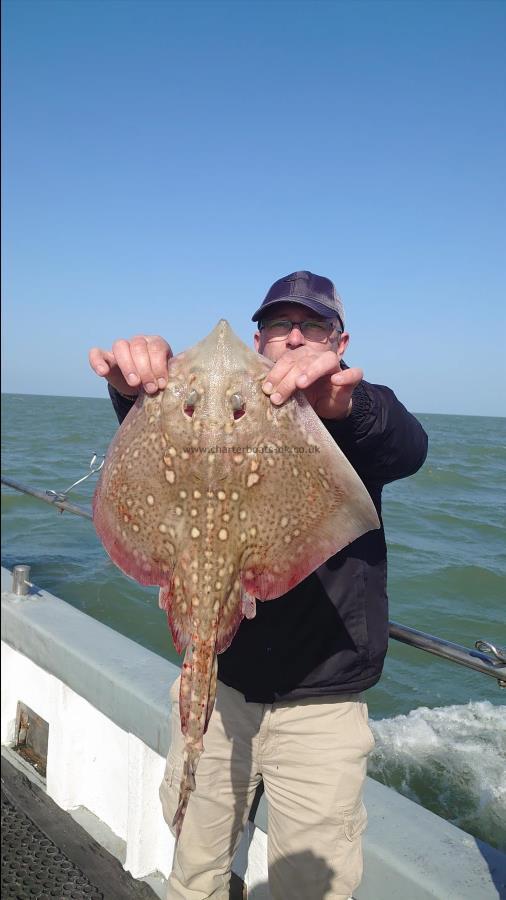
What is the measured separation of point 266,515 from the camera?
1.78 m

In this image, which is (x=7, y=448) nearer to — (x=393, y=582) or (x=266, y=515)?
(x=393, y=582)

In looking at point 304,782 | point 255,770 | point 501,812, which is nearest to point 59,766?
point 255,770

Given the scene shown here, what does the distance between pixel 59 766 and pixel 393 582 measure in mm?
5911

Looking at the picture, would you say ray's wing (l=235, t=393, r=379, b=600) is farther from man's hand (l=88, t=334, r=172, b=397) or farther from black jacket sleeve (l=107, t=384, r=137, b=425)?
black jacket sleeve (l=107, t=384, r=137, b=425)

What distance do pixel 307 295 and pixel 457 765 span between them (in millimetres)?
4744

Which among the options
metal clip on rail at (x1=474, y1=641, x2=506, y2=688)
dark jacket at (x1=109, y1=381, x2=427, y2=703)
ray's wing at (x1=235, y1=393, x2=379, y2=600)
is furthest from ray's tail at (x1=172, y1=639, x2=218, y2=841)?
metal clip on rail at (x1=474, y1=641, x2=506, y2=688)

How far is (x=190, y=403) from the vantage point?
1.78m

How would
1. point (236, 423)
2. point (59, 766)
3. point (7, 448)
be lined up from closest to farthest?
1. point (236, 423)
2. point (59, 766)
3. point (7, 448)

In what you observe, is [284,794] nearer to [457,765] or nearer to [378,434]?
[378,434]

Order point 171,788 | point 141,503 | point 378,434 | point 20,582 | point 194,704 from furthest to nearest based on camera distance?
point 20,582 → point 171,788 → point 378,434 → point 141,503 → point 194,704

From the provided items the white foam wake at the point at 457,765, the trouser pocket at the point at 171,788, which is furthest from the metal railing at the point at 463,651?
the white foam wake at the point at 457,765

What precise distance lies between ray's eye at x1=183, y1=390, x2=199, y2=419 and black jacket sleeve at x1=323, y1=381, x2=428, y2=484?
20.3 inches

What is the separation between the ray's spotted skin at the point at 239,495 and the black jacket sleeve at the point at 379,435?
0.95 feet

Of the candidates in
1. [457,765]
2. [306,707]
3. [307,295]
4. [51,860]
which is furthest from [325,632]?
[457,765]
